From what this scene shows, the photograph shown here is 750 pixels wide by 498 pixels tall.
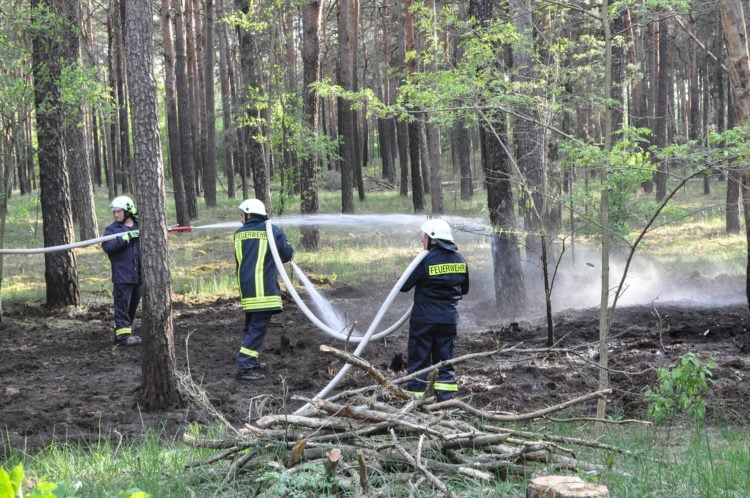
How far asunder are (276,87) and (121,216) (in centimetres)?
542

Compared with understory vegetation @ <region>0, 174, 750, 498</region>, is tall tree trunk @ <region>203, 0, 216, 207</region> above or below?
above

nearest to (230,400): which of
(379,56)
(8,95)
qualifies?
(8,95)

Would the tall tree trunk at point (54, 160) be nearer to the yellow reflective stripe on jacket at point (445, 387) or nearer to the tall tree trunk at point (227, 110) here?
the yellow reflective stripe on jacket at point (445, 387)

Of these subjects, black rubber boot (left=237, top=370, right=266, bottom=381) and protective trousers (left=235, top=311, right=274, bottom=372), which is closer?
black rubber boot (left=237, top=370, right=266, bottom=381)

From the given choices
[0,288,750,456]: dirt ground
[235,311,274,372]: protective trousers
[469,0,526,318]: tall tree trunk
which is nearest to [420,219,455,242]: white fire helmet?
[0,288,750,456]: dirt ground

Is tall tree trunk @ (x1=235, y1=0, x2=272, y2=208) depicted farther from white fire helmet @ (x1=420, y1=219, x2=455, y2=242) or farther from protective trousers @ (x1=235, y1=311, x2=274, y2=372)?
white fire helmet @ (x1=420, y1=219, x2=455, y2=242)

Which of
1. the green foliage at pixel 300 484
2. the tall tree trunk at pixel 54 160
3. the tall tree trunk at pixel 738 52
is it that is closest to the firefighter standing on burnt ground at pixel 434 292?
the green foliage at pixel 300 484

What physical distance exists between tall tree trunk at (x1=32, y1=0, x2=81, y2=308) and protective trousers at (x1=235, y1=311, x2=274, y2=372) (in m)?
4.63

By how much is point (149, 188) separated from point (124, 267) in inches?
141

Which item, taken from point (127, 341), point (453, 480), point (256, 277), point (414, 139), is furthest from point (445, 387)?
point (414, 139)

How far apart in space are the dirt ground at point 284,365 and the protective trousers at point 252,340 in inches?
10.0

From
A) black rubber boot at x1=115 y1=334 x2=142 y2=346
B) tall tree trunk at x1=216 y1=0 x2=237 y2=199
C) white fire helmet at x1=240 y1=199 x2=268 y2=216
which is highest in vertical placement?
tall tree trunk at x1=216 y1=0 x2=237 y2=199

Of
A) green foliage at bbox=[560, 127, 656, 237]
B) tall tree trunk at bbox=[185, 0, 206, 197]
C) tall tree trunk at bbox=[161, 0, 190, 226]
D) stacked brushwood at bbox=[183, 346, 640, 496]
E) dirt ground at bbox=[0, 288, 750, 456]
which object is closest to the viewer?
stacked brushwood at bbox=[183, 346, 640, 496]

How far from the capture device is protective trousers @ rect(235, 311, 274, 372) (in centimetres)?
838
